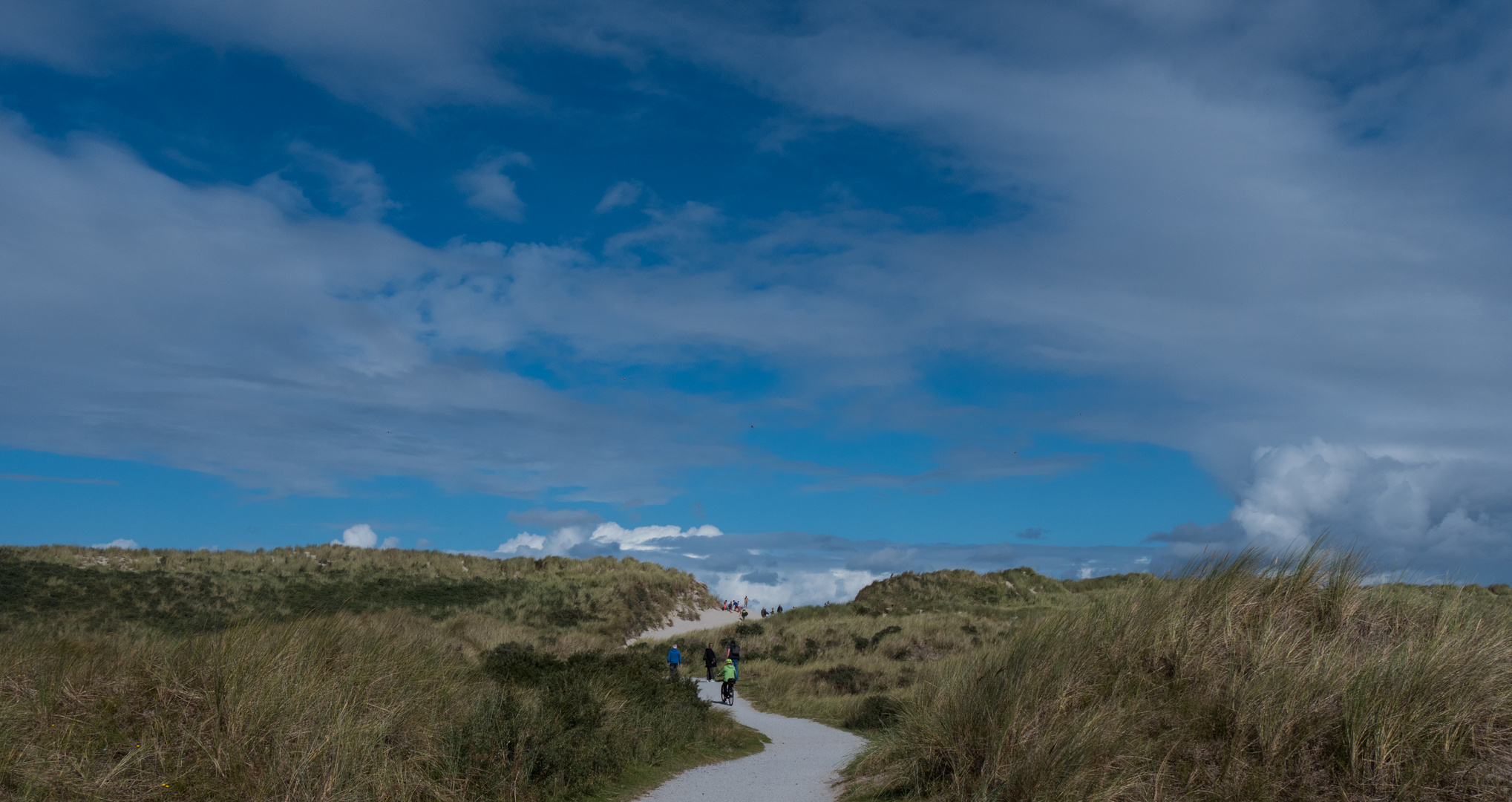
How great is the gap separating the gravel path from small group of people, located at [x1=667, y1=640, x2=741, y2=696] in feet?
11.0

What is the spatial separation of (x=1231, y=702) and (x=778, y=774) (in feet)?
24.2

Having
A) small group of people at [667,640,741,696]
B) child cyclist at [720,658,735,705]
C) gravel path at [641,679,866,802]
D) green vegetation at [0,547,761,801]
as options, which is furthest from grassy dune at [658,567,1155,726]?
green vegetation at [0,547,761,801]

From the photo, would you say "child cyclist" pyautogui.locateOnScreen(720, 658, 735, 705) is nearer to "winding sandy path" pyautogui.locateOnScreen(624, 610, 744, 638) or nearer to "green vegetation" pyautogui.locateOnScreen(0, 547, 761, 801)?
"green vegetation" pyautogui.locateOnScreen(0, 547, 761, 801)

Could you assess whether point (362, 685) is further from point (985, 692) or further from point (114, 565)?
point (114, 565)

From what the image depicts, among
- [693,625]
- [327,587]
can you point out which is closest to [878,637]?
[693,625]

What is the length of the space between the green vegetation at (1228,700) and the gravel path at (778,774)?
1.10m

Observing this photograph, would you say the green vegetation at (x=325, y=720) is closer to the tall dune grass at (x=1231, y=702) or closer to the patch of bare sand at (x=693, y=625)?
the tall dune grass at (x=1231, y=702)

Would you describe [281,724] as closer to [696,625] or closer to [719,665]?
[719,665]

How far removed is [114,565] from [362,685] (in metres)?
46.7

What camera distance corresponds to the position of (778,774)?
13.1 meters

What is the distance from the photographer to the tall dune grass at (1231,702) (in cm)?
723

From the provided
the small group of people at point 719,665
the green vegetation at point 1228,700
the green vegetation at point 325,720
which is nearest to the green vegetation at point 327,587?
the small group of people at point 719,665

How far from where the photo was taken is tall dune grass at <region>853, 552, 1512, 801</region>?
285 inches

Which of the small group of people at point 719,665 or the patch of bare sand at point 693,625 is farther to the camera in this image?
the patch of bare sand at point 693,625
